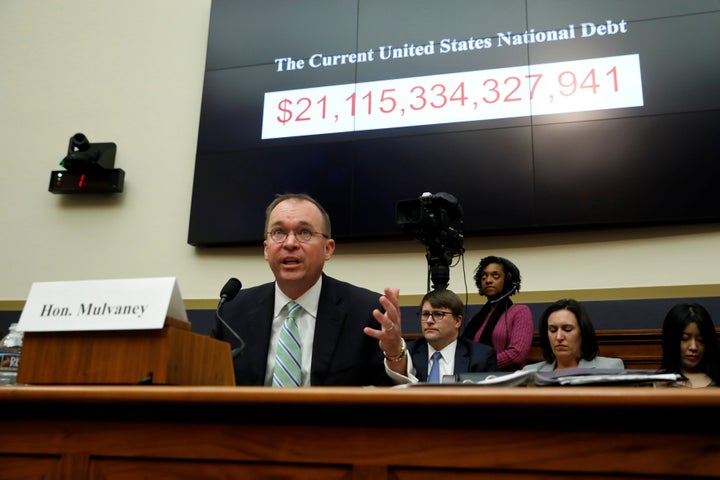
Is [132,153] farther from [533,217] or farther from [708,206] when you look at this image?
[708,206]

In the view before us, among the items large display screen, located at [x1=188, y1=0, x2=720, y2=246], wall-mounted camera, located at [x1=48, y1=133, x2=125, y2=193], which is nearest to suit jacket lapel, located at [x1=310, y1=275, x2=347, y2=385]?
large display screen, located at [x1=188, y1=0, x2=720, y2=246]

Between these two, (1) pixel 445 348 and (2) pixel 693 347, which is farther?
(1) pixel 445 348

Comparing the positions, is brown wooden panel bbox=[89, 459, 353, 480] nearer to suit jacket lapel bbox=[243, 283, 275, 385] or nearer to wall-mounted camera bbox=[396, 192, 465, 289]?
suit jacket lapel bbox=[243, 283, 275, 385]

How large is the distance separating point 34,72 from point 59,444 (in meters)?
4.27

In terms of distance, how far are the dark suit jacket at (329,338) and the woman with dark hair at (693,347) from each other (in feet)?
4.34

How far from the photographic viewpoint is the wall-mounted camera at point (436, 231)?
98.3 inches

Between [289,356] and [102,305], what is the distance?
25.6 inches

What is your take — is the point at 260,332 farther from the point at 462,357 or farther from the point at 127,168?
the point at 127,168

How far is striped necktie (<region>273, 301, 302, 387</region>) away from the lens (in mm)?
1576

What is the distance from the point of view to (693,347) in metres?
2.39

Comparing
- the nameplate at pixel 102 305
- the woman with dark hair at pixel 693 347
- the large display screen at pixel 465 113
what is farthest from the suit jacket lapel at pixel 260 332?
the large display screen at pixel 465 113

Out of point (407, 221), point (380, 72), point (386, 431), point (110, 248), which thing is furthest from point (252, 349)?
point (110, 248)

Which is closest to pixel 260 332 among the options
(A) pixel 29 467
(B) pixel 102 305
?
(B) pixel 102 305

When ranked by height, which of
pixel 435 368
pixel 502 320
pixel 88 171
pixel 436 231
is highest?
pixel 88 171
